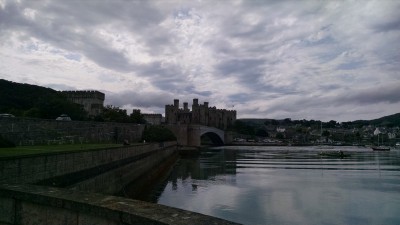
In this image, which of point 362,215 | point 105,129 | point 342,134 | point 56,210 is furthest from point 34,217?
point 342,134

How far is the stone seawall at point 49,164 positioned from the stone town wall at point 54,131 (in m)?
4.44

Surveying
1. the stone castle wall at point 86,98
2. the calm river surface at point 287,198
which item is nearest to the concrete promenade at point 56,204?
the calm river surface at point 287,198

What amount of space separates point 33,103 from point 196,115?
7537 centimetres

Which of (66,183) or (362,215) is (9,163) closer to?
(66,183)

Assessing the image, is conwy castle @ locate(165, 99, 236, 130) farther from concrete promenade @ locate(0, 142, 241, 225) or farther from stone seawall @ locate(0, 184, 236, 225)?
stone seawall @ locate(0, 184, 236, 225)

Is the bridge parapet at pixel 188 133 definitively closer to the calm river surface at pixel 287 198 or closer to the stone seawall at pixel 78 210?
the calm river surface at pixel 287 198

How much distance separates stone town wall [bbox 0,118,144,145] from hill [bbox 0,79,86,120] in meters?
12.8

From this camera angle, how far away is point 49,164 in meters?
10.9

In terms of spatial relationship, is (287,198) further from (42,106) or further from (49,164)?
(42,106)

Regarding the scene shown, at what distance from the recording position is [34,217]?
17.7 ft

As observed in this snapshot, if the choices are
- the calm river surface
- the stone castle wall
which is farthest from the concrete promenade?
the stone castle wall

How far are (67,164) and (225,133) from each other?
119445 mm

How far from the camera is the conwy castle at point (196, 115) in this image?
429ft

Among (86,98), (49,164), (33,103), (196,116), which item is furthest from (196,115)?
(49,164)
